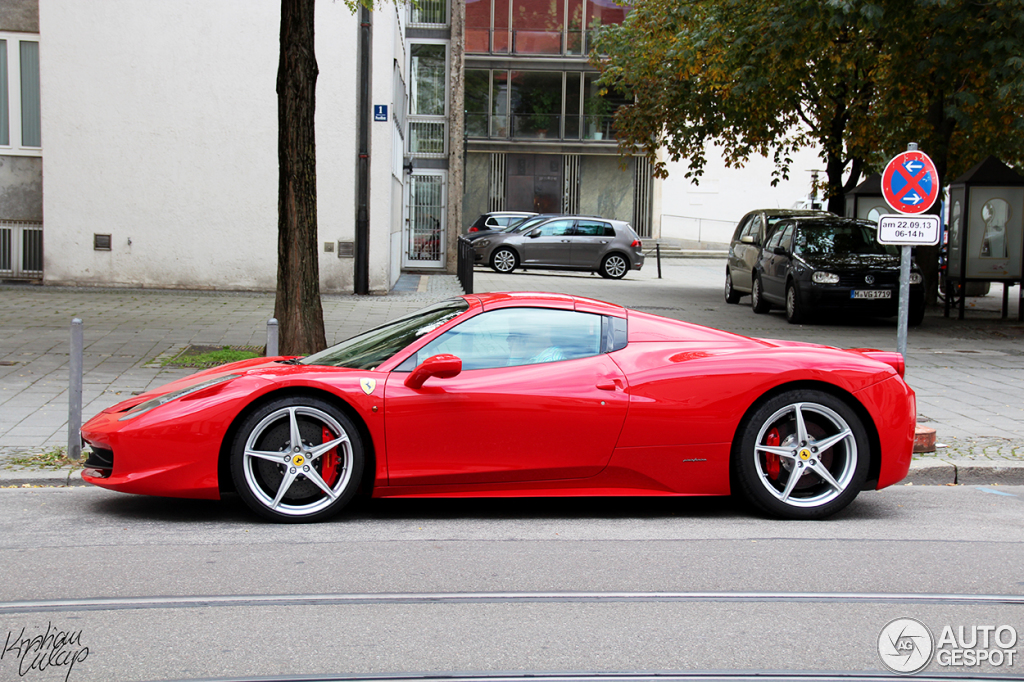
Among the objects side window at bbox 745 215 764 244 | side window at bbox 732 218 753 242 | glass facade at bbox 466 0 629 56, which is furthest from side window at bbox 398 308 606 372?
glass facade at bbox 466 0 629 56

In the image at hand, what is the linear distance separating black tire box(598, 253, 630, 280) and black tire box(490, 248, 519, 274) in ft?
7.67

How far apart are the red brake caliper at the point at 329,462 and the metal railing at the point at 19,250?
51.5 ft

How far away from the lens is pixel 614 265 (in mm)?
27531

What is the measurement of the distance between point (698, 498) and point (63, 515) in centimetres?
353

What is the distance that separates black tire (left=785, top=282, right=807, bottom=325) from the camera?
16.4 meters

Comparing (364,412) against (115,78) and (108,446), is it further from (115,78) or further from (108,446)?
(115,78)

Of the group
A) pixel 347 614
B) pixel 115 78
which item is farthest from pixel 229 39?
pixel 347 614

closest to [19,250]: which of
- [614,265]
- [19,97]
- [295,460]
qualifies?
[19,97]

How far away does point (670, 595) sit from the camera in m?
4.25

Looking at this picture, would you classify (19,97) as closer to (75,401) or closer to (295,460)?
(75,401)

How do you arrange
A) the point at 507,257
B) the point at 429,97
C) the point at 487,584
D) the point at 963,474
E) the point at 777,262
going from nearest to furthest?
1. the point at 487,584
2. the point at 963,474
3. the point at 777,262
4. the point at 507,257
5. the point at 429,97

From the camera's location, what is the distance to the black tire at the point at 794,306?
16359 mm

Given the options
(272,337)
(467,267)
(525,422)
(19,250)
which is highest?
(19,250)

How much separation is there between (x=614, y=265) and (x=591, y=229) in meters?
1.14
